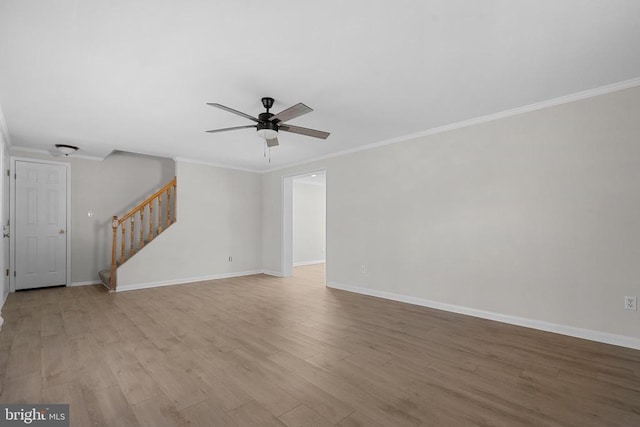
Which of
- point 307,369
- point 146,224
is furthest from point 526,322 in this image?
point 146,224

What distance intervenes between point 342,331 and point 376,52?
2.63m

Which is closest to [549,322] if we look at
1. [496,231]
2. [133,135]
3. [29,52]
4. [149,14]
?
[496,231]

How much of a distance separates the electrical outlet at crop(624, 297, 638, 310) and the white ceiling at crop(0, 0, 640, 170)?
200cm

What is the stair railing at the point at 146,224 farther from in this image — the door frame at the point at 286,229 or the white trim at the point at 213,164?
the door frame at the point at 286,229

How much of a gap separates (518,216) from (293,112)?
2733 mm

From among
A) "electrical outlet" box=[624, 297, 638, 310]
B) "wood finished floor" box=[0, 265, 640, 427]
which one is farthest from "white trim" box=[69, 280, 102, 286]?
"electrical outlet" box=[624, 297, 638, 310]

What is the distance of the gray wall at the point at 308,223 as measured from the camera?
8.34 metres

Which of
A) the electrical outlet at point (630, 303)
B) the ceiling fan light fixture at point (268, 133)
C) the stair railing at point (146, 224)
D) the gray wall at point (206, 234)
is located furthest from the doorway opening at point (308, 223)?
the electrical outlet at point (630, 303)

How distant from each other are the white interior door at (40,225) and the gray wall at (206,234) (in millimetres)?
1384

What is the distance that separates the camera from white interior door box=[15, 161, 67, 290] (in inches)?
197

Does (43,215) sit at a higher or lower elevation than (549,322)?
higher

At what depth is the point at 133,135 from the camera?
4.31m

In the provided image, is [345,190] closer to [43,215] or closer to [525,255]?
[525,255]

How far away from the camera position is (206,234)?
614cm
